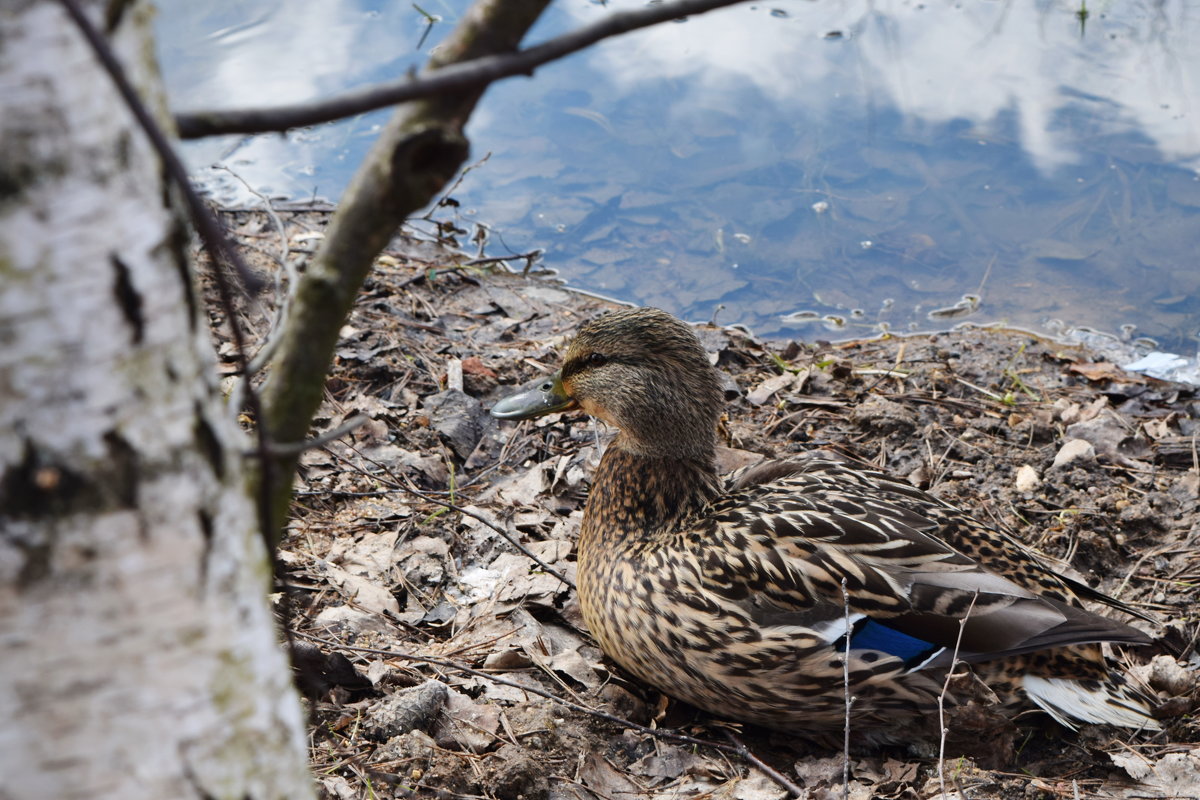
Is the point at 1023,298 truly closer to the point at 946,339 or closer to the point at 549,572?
the point at 946,339

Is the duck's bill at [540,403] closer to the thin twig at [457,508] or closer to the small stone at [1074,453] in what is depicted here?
the thin twig at [457,508]

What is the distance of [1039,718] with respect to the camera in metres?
3.21

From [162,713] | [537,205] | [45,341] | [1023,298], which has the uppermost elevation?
[45,341]

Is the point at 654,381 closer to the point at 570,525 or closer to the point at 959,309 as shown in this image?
the point at 570,525

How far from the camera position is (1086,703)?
10.3 ft

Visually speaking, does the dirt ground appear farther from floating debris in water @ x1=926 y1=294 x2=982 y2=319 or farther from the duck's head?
the duck's head

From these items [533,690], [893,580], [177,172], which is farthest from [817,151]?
[177,172]

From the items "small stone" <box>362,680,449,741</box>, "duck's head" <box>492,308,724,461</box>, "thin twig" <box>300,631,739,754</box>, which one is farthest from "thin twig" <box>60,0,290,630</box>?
"duck's head" <box>492,308,724,461</box>

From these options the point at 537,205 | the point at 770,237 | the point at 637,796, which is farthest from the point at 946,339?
the point at 637,796

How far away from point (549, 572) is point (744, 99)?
4.86 meters

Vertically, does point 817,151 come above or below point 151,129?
below

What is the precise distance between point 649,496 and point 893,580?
0.88 metres

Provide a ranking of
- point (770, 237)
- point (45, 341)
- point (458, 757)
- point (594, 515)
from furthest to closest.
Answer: point (770, 237)
point (594, 515)
point (458, 757)
point (45, 341)

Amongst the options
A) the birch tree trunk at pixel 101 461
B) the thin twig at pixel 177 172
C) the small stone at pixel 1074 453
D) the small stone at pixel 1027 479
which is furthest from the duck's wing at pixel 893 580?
the birch tree trunk at pixel 101 461
